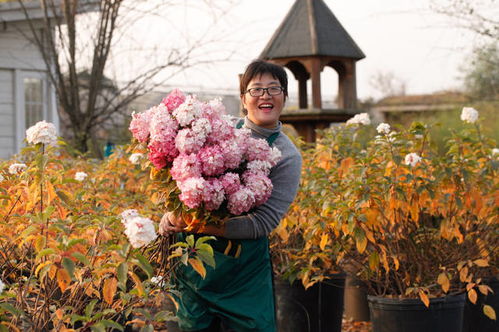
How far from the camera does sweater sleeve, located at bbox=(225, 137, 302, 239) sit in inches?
96.7

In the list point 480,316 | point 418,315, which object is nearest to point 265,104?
point 418,315

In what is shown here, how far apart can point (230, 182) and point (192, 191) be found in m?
0.14

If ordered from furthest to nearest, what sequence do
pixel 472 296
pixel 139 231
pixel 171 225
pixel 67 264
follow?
pixel 472 296 < pixel 171 225 < pixel 67 264 < pixel 139 231

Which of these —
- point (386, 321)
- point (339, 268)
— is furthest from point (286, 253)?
point (386, 321)

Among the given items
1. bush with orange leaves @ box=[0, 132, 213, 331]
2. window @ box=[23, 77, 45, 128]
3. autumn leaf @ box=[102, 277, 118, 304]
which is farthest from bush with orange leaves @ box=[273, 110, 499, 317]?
window @ box=[23, 77, 45, 128]

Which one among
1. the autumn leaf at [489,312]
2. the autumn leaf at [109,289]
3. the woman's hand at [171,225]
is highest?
the woman's hand at [171,225]

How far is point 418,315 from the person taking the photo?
392 centimetres

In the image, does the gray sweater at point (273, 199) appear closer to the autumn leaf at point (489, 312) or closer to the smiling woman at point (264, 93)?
the smiling woman at point (264, 93)

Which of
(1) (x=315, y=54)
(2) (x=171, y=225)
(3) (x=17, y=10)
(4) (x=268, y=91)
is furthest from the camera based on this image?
(3) (x=17, y=10)

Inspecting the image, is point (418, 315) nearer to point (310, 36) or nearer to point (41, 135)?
point (41, 135)

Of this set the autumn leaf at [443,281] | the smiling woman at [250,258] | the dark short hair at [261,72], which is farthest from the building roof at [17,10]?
the smiling woman at [250,258]

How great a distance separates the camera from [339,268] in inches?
179

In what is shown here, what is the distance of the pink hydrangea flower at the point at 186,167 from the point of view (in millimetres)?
2145

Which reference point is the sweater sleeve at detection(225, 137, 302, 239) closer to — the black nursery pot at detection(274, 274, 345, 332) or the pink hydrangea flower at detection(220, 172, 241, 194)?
the pink hydrangea flower at detection(220, 172, 241, 194)
